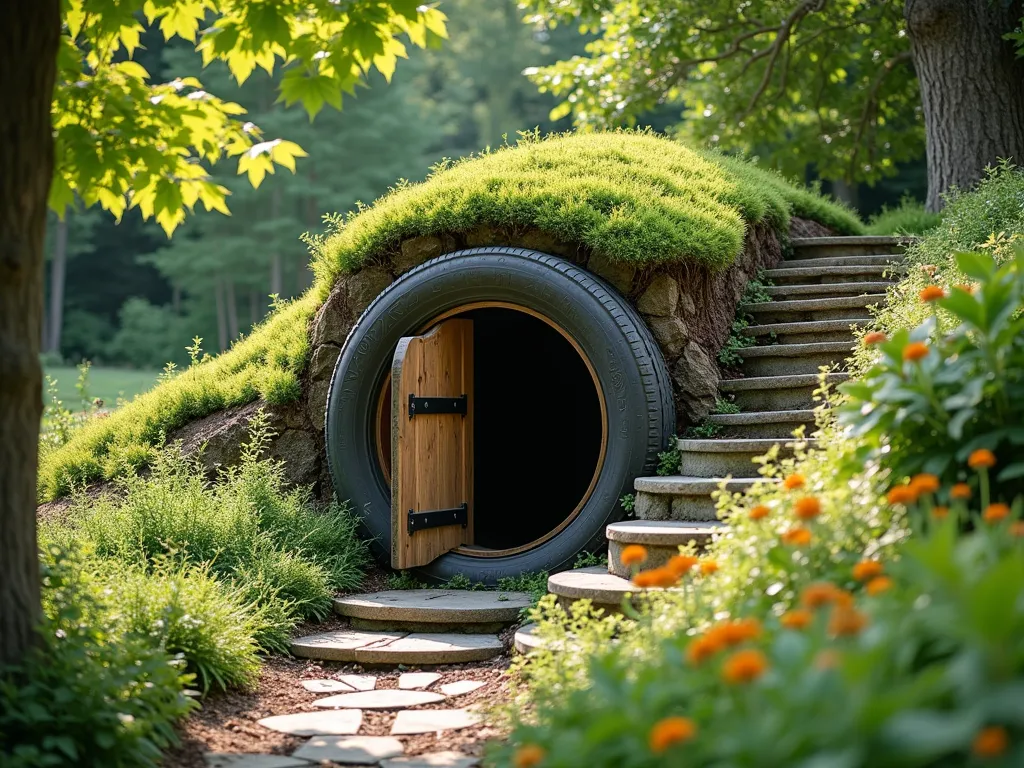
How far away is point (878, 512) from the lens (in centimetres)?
306

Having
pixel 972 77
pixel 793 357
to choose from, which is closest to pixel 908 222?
pixel 972 77

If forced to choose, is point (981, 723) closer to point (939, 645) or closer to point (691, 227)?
point (939, 645)

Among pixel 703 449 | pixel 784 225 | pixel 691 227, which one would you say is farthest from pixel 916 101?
pixel 703 449

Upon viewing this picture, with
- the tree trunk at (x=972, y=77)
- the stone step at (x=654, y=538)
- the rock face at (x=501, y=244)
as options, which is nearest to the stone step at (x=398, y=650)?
the stone step at (x=654, y=538)

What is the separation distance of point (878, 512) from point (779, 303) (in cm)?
432

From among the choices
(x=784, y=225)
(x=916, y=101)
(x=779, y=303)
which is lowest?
(x=779, y=303)

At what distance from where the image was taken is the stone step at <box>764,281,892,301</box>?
24.1 ft

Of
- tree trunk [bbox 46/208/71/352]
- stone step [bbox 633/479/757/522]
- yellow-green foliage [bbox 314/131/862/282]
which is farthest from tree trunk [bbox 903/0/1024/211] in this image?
tree trunk [bbox 46/208/71/352]

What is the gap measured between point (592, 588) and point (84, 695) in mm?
2348

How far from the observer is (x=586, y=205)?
6.44 metres

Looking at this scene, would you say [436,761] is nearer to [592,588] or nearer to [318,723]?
[318,723]

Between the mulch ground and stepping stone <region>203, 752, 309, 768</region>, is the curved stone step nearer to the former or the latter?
the mulch ground

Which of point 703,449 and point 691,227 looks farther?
point 691,227

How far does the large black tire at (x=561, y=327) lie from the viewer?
5.83 meters
